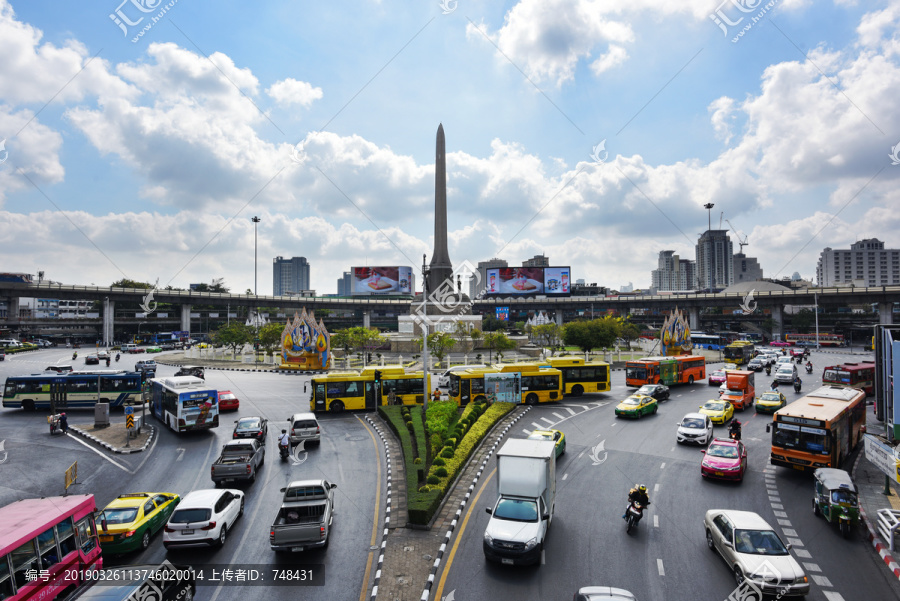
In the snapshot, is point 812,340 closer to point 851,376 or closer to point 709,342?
point 709,342

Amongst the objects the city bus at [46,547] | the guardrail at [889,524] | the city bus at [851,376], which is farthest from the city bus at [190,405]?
the city bus at [851,376]

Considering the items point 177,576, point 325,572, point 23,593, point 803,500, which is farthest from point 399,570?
point 803,500

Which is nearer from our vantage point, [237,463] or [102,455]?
[237,463]

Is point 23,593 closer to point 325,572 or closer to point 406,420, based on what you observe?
point 325,572

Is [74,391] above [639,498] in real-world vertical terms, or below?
above

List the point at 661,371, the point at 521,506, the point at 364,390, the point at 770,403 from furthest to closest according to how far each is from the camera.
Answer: the point at 661,371
the point at 364,390
the point at 770,403
the point at 521,506

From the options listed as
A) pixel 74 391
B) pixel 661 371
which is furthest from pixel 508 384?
pixel 74 391
